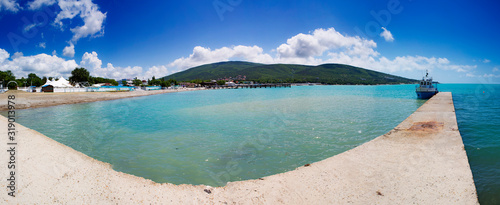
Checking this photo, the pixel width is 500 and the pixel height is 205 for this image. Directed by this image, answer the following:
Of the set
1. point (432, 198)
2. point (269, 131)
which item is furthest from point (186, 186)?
point (269, 131)

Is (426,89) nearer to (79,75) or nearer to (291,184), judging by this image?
(291,184)

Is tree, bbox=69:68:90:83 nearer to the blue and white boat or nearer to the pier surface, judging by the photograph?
the pier surface

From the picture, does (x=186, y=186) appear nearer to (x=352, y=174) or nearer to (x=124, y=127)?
(x=352, y=174)

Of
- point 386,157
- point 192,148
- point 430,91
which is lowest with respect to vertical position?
point 192,148

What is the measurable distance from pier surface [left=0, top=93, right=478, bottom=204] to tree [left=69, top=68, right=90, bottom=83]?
8714cm

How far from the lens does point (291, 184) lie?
4.97 metres

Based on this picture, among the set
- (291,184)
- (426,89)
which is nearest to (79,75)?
(291,184)

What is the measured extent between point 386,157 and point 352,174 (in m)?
1.99

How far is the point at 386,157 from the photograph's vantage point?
21.4 feet

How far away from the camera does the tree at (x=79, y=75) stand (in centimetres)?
7447

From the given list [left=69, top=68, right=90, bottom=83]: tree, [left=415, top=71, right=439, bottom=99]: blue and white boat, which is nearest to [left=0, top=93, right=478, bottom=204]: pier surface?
[left=415, top=71, right=439, bottom=99]: blue and white boat

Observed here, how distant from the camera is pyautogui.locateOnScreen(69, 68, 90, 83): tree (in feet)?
244

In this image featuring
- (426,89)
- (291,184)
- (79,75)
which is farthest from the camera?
(79,75)

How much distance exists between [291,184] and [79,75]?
94034mm
